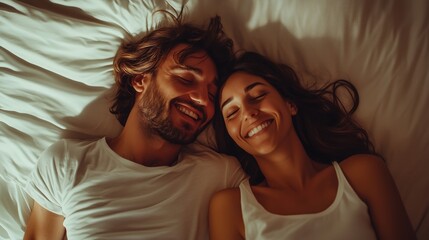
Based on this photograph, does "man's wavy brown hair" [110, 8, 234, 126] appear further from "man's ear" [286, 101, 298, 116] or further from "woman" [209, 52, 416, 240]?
"man's ear" [286, 101, 298, 116]

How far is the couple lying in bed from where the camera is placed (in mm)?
1115

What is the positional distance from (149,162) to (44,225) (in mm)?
452

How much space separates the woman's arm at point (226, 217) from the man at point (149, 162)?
0.08m

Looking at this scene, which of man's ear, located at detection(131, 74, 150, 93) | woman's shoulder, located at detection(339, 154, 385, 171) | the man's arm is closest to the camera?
woman's shoulder, located at detection(339, 154, 385, 171)

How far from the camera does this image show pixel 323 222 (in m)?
1.06

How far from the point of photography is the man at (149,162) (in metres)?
1.19

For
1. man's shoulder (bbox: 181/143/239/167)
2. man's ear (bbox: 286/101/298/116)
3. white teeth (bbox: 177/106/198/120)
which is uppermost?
white teeth (bbox: 177/106/198/120)

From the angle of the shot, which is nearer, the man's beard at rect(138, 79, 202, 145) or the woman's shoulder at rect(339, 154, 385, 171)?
the woman's shoulder at rect(339, 154, 385, 171)

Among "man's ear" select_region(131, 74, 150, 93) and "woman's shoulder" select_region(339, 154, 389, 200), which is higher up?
"man's ear" select_region(131, 74, 150, 93)

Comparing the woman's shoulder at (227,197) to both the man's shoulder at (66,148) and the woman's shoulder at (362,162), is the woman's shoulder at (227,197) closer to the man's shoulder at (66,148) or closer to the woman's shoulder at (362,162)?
the woman's shoulder at (362,162)

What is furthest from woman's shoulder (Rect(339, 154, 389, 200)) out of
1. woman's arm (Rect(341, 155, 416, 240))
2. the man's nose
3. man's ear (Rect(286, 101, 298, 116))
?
the man's nose

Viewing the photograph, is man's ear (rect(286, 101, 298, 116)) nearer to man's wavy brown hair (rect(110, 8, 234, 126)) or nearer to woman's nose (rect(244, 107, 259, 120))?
woman's nose (rect(244, 107, 259, 120))

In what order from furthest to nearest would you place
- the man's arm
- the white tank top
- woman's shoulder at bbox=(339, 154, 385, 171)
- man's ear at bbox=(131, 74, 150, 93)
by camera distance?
man's ear at bbox=(131, 74, 150, 93) → the man's arm → woman's shoulder at bbox=(339, 154, 385, 171) → the white tank top

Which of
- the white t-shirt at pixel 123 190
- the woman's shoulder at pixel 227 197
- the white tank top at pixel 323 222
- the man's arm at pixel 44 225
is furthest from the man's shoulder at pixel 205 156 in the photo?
the man's arm at pixel 44 225
